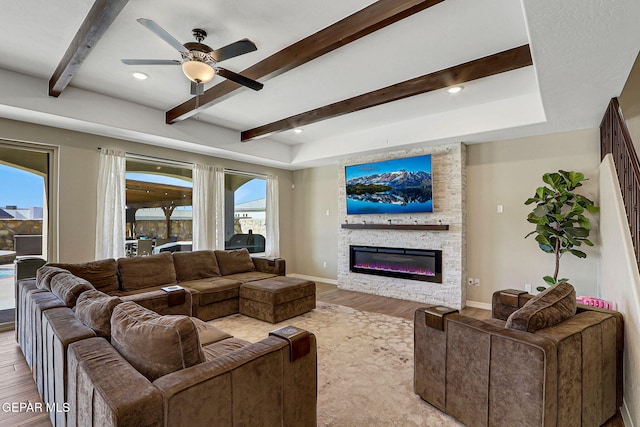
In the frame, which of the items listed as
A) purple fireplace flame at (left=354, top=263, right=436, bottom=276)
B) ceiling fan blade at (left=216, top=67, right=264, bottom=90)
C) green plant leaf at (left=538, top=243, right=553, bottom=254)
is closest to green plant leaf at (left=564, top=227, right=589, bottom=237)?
green plant leaf at (left=538, top=243, right=553, bottom=254)

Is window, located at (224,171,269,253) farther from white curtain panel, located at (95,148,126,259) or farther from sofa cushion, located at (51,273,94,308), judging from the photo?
sofa cushion, located at (51,273,94,308)

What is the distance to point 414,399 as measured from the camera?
2268 millimetres

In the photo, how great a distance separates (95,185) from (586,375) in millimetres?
5522

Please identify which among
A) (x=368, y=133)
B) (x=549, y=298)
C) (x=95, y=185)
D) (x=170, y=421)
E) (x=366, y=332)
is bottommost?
(x=366, y=332)

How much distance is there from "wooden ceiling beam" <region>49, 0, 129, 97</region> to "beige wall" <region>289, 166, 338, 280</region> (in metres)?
4.52

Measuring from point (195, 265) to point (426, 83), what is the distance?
390cm

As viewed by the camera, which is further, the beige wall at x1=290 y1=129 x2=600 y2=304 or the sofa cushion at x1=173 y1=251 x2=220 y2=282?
the sofa cushion at x1=173 y1=251 x2=220 y2=282

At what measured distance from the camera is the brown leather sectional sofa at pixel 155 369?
1168 mm

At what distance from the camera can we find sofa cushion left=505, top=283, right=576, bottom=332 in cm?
181

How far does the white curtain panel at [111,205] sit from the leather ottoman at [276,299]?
1.99 m

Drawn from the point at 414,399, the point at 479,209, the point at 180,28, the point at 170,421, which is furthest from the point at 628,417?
the point at 180,28

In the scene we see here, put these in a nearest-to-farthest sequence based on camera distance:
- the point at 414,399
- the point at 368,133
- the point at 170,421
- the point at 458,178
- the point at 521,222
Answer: the point at 170,421, the point at 414,399, the point at 521,222, the point at 458,178, the point at 368,133

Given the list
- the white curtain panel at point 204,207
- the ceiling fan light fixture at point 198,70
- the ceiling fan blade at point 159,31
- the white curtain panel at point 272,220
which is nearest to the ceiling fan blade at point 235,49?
the ceiling fan light fixture at point 198,70

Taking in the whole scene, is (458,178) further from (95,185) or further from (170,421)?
(95,185)
